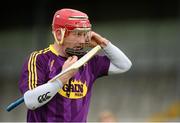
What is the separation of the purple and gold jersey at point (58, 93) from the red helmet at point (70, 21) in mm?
203

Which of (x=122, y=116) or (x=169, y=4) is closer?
(x=122, y=116)

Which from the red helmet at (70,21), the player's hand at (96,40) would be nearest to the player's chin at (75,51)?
the red helmet at (70,21)

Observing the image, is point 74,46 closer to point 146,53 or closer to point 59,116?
point 59,116

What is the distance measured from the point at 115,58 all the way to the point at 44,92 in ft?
2.45

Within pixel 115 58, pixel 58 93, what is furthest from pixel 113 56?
pixel 58 93

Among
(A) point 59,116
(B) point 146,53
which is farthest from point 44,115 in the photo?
(B) point 146,53

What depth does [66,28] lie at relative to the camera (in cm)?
440

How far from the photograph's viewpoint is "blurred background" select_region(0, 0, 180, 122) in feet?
38.7

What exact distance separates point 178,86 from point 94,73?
683cm

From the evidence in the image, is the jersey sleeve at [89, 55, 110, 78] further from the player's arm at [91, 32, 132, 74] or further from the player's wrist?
the player's wrist

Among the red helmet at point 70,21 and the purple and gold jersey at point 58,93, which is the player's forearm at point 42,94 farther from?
the red helmet at point 70,21

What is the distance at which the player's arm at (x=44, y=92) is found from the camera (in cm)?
422

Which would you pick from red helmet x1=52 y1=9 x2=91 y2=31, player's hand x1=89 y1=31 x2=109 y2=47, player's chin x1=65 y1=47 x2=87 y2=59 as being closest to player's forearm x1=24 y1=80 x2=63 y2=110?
player's chin x1=65 y1=47 x2=87 y2=59

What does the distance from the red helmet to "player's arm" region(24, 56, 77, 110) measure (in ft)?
1.09
